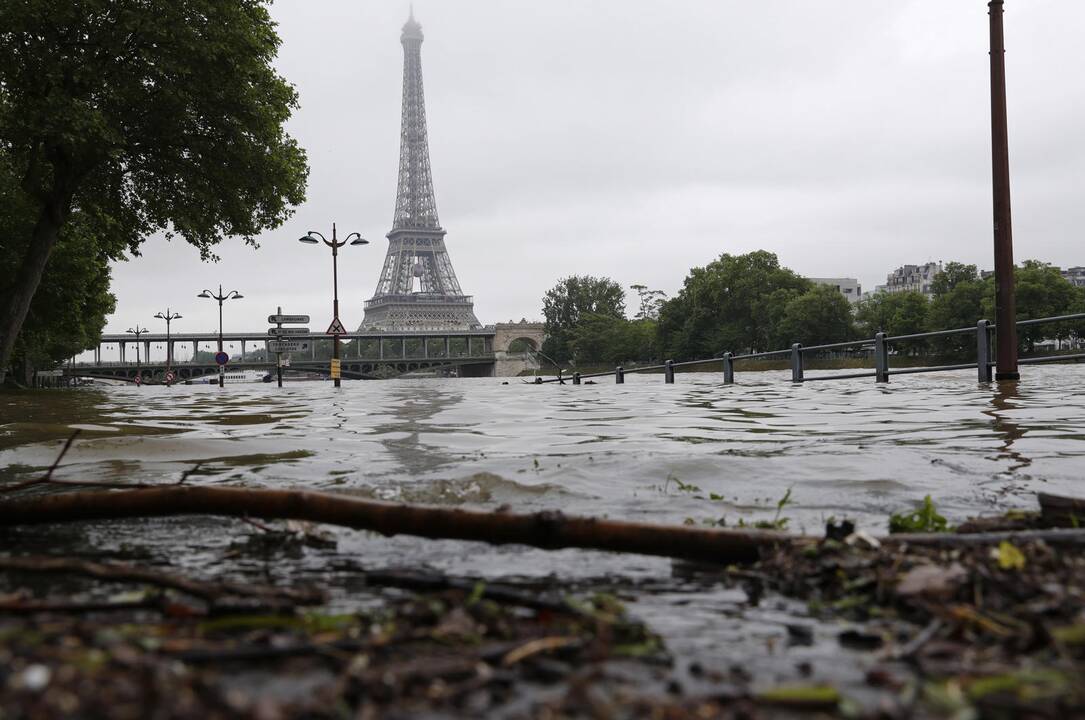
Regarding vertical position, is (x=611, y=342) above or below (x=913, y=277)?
below

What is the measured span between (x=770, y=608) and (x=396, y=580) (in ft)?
3.40

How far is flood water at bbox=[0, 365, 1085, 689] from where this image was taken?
9.21 feet

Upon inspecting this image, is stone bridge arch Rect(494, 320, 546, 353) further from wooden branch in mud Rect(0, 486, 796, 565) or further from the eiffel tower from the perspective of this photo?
wooden branch in mud Rect(0, 486, 796, 565)

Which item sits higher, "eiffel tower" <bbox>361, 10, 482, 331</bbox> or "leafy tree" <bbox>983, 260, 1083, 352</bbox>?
"eiffel tower" <bbox>361, 10, 482, 331</bbox>

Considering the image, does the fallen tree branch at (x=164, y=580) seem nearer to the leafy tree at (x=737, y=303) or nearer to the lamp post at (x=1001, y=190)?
the lamp post at (x=1001, y=190)

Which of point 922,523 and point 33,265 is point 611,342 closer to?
point 33,265

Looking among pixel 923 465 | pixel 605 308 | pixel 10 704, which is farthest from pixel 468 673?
pixel 605 308

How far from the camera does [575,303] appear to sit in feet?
495

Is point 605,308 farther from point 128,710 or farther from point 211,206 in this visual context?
point 128,710

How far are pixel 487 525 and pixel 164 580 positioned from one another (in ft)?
3.00

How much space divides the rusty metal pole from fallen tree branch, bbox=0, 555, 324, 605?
14.0m

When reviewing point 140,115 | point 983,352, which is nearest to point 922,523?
point 983,352

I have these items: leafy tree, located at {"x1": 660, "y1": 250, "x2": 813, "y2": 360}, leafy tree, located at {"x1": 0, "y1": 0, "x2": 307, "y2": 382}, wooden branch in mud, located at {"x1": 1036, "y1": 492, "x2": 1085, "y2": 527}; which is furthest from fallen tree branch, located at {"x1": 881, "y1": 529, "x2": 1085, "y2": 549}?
leafy tree, located at {"x1": 660, "y1": 250, "x2": 813, "y2": 360}

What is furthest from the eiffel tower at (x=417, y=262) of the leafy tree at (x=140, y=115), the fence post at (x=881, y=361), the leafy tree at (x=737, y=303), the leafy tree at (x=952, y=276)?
the fence post at (x=881, y=361)
